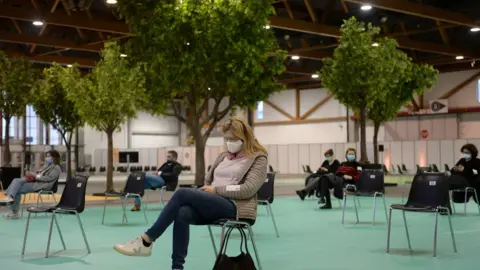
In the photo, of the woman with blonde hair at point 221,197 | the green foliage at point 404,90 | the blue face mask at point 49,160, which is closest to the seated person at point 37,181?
the blue face mask at point 49,160

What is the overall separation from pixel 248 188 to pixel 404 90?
17.5 m

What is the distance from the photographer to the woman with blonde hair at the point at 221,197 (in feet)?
16.7

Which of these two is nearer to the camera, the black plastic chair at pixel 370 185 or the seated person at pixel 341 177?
the black plastic chair at pixel 370 185

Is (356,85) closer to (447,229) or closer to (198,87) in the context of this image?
(198,87)

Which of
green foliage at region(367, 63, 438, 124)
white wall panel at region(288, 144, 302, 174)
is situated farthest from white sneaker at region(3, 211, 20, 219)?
white wall panel at region(288, 144, 302, 174)

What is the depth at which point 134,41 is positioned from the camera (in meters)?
15.9

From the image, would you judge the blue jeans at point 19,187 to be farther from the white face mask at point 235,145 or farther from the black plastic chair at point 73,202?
the white face mask at point 235,145

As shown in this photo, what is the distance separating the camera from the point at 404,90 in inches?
862

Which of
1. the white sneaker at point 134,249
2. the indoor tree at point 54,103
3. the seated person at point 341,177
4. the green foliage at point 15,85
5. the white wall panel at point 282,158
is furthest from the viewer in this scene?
the white wall panel at point 282,158

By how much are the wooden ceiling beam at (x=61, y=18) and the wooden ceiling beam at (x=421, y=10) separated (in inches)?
278

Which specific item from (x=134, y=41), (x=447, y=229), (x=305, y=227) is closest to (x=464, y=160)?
(x=447, y=229)

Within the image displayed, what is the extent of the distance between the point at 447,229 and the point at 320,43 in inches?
682

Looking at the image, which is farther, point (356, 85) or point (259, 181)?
point (356, 85)

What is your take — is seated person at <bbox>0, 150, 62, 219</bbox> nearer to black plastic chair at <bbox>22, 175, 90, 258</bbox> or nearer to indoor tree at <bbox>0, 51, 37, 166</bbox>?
black plastic chair at <bbox>22, 175, 90, 258</bbox>
